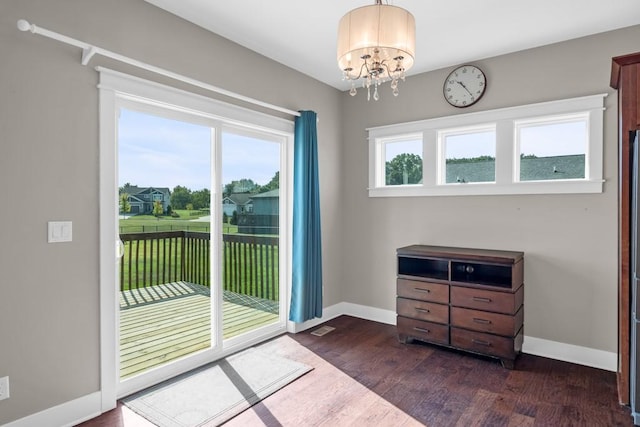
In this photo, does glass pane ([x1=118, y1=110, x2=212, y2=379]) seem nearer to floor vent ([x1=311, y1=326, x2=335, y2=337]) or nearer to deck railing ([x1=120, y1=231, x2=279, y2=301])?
deck railing ([x1=120, y1=231, x2=279, y2=301])

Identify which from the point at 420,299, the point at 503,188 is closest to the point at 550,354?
the point at 420,299

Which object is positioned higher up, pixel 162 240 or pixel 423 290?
pixel 162 240

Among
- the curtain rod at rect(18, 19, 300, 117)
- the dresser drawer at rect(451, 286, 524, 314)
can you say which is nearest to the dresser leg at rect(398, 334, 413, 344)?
the dresser drawer at rect(451, 286, 524, 314)

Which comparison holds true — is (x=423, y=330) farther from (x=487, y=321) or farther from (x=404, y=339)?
(x=487, y=321)

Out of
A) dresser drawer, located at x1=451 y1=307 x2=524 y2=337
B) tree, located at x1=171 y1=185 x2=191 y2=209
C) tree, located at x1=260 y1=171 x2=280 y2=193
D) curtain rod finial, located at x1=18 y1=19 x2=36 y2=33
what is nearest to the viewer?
curtain rod finial, located at x1=18 y1=19 x2=36 y2=33

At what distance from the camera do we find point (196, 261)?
3033mm

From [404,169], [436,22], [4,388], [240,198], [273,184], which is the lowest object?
[4,388]

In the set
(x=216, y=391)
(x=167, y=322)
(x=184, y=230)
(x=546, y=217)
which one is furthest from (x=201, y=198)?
(x=546, y=217)

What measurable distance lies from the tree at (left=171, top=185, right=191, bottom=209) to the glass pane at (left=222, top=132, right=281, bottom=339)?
347mm

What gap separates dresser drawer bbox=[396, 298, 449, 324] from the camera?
3.27 metres

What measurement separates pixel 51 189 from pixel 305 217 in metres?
2.09

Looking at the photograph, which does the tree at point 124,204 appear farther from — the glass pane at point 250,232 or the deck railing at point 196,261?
the glass pane at point 250,232

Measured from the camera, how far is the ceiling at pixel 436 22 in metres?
2.58

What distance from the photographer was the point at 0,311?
6.38 feet
